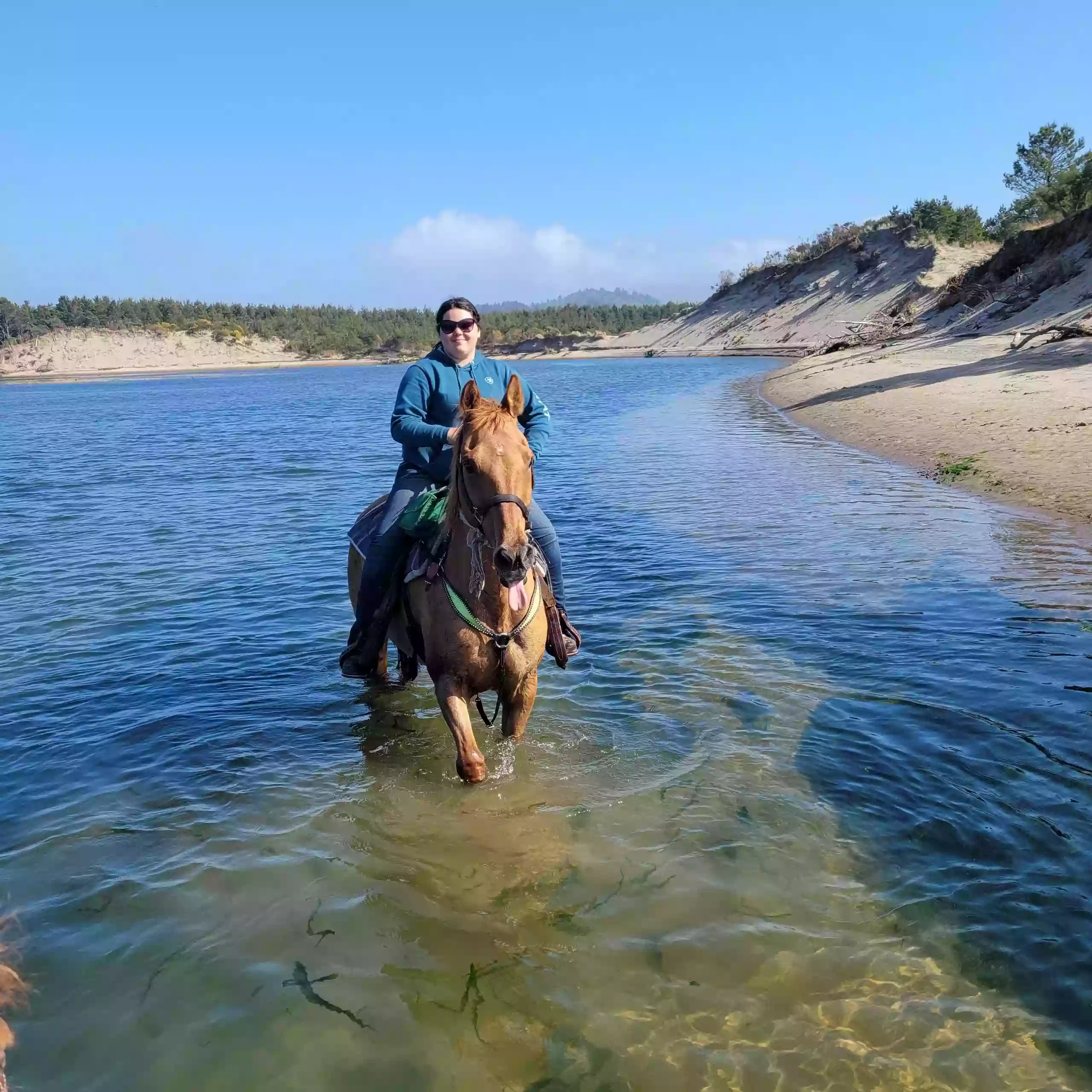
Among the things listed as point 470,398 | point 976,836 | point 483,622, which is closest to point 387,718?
point 483,622

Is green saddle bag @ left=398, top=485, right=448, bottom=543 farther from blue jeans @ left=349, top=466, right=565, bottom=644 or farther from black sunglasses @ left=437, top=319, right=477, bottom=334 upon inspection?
black sunglasses @ left=437, top=319, right=477, bottom=334

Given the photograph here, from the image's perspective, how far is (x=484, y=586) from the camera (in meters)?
5.24

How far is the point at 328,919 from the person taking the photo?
4.54m

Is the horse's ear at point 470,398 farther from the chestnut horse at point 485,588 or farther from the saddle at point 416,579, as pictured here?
the saddle at point 416,579

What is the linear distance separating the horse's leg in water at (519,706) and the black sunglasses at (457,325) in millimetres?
2510

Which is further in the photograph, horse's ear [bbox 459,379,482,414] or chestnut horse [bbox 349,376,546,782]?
horse's ear [bbox 459,379,482,414]

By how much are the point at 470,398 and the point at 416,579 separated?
5.13 ft

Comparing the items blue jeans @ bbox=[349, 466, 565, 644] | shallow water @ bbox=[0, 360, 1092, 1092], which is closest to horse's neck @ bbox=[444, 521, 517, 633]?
blue jeans @ bbox=[349, 466, 565, 644]

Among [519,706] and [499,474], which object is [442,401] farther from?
[519,706]

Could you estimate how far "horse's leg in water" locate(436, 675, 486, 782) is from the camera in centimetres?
551

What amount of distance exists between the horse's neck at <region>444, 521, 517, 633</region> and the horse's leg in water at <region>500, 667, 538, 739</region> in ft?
1.93

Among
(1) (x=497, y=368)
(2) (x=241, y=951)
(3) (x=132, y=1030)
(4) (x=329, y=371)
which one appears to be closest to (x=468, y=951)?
(2) (x=241, y=951)

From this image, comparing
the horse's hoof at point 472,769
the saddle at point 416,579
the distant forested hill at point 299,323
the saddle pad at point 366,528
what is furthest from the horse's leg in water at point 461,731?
the distant forested hill at point 299,323

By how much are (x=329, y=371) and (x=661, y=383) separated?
6873cm
